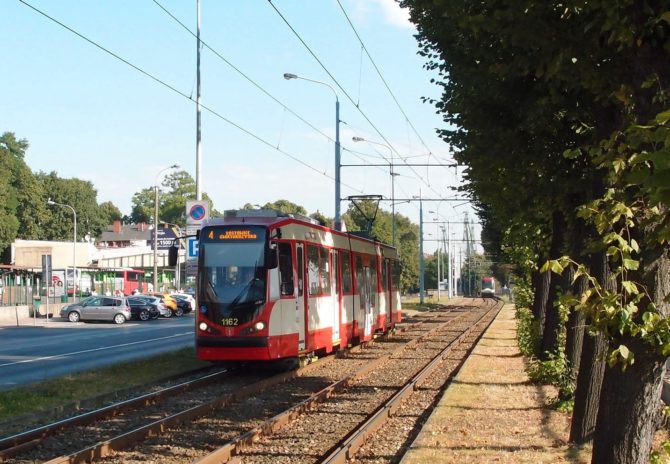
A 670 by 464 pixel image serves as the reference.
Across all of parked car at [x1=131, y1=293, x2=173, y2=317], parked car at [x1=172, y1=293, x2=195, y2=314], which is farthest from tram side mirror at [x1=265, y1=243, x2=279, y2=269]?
parked car at [x1=172, y1=293, x2=195, y2=314]

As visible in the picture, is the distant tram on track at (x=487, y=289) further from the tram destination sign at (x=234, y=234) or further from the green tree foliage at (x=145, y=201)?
the tram destination sign at (x=234, y=234)

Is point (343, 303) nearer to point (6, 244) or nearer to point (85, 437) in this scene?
point (85, 437)

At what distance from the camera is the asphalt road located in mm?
18169

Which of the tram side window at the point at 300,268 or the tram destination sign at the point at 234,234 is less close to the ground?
the tram destination sign at the point at 234,234

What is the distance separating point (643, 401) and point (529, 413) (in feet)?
19.8

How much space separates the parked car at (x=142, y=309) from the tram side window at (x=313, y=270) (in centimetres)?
2996

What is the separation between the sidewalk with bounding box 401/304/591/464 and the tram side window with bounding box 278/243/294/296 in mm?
3808

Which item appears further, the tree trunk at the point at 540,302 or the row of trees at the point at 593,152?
the tree trunk at the point at 540,302

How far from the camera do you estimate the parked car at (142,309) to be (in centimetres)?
4647

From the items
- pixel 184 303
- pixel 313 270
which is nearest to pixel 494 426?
pixel 313 270

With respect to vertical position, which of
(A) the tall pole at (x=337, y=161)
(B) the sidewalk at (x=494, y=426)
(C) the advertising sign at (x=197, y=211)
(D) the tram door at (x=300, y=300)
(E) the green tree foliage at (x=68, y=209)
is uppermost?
(E) the green tree foliage at (x=68, y=209)

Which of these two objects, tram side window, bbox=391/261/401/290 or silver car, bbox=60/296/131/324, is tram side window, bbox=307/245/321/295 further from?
silver car, bbox=60/296/131/324

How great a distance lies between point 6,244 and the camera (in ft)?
283

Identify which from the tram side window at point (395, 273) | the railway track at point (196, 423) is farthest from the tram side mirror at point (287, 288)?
the tram side window at point (395, 273)
